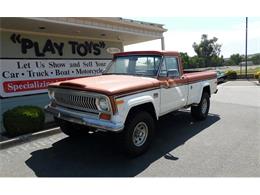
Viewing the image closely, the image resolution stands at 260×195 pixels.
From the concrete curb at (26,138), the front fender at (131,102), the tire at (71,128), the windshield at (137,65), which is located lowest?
the concrete curb at (26,138)

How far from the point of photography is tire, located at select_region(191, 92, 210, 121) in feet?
22.9

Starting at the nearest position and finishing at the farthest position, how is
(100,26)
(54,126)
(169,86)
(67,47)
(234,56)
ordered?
1. (169,86)
2. (54,126)
3. (100,26)
4. (67,47)
5. (234,56)

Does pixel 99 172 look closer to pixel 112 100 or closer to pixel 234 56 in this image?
pixel 112 100

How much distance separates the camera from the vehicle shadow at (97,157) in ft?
12.9

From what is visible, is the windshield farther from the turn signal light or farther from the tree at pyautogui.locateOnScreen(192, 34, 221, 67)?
the tree at pyautogui.locateOnScreen(192, 34, 221, 67)

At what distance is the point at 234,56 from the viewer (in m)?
92.2

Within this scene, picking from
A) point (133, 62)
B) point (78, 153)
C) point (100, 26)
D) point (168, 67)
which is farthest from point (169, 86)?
point (100, 26)

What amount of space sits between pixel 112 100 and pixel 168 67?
85.3 inches

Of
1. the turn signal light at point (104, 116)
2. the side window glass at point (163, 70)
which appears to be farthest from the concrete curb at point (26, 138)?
the side window glass at point (163, 70)

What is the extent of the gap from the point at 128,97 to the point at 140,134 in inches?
35.4

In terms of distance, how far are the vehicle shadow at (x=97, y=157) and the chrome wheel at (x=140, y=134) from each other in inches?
10.6

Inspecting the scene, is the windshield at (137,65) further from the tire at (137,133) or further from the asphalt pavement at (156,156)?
the asphalt pavement at (156,156)

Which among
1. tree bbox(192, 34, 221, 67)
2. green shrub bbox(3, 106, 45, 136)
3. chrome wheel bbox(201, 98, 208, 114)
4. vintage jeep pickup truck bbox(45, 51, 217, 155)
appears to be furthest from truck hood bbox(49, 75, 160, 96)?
tree bbox(192, 34, 221, 67)

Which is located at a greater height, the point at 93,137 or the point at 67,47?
the point at 67,47
